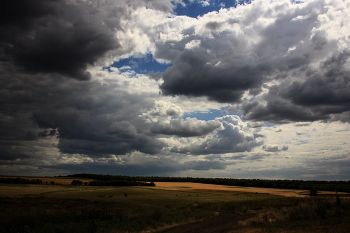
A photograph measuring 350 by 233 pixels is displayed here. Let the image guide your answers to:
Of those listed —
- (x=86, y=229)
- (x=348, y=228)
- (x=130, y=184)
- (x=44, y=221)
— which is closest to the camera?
(x=348, y=228)

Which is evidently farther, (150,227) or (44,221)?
(44,221)

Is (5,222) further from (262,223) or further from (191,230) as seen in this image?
(262,223)

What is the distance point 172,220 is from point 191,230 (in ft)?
18.9

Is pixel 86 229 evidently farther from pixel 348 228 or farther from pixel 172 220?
pixel 348 228

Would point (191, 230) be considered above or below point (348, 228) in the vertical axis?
below

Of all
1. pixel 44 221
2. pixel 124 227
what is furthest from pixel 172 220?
pixel 44 221

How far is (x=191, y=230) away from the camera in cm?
2309

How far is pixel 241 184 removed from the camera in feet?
493

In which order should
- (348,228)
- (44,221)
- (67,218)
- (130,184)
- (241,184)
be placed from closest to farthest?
(348,228), (44,221), (67,218), (130,184), (241,184)

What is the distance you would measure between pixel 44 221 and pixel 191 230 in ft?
54.3

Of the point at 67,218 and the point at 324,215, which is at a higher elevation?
the point at 324,215

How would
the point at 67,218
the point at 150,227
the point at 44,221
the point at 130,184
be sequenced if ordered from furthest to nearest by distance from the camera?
the point at 130,184 → the point at 67,218 → the point at 44,221 → the point at 150,227

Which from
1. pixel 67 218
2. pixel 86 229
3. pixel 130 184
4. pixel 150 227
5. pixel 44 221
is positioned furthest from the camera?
pixel 130 184

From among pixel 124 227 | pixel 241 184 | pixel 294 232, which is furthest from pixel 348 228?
pixel 241 184
